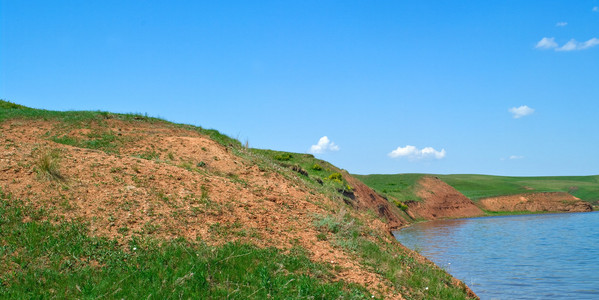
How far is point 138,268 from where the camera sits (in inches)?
332

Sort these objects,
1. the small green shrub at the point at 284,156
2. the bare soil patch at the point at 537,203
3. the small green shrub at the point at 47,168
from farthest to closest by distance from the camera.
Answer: the bare soil patch at the point at 537,203 → the small green shrub at the point at 284,156 → the small green shrub at the point at 47,168

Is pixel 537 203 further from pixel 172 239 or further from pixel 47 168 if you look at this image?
pixel 47 168

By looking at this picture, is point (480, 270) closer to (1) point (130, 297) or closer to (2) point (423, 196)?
(1) point (130, 297)

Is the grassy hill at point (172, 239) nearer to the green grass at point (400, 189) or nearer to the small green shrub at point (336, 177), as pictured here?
the small green shrub at point (336, 177)

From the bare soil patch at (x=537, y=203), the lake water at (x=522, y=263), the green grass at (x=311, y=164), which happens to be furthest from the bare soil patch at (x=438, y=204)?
the lake water at (x=522, y=263)

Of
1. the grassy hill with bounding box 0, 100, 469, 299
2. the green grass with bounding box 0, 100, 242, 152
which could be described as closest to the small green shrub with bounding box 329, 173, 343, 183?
the green grass with bounding box 0, 100, 242, 152

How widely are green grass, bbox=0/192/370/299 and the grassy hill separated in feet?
0.08

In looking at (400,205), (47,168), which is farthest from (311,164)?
(47,168)

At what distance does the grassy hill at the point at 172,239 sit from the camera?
26.3 feet

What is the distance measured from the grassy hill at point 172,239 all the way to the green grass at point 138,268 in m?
0.02

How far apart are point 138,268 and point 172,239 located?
1.25 metres

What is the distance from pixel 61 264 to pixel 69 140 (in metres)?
12.0

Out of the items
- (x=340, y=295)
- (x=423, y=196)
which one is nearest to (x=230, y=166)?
(x=340, y=295)

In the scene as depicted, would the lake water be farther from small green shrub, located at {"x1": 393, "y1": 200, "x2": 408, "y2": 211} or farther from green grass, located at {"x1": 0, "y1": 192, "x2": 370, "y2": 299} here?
small green shrub, located at {"x1": 393, "y1": 200, "x2": 408, "y2": 211}
